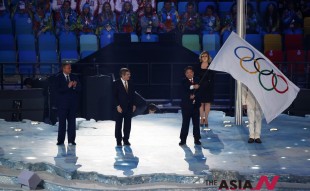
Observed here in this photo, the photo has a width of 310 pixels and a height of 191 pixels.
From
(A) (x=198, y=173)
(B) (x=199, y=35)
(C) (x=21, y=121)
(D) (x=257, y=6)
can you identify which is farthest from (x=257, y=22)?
(A) (x=198, y=173)

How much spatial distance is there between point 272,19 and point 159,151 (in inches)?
349

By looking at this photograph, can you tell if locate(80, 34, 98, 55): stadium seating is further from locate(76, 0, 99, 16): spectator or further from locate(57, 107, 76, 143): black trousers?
locate(57, 107, 76, 143): black trousers

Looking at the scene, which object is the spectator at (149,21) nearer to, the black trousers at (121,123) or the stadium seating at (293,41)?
the stadium seating at (293,41)

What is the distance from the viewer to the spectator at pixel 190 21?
52.0 feet

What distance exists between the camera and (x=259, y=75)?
29.3ft

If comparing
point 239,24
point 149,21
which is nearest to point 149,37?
point 149,21

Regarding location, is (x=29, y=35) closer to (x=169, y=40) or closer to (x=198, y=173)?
(x=169, y=40)

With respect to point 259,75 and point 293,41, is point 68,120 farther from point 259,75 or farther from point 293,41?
point 293,41

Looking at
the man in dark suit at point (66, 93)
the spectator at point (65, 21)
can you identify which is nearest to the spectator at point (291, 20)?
the spectator at point (65, 21)

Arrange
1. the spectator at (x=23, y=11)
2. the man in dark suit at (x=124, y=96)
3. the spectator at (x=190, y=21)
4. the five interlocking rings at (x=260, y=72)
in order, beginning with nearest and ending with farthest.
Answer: the man in dark suit at (x=124, y=96)
the five interlocking rings at (x=260, y=72)
the spectator at (x=190, y=21)
the spectator at (x=23, y=11)

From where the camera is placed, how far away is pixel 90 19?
52.3 ft

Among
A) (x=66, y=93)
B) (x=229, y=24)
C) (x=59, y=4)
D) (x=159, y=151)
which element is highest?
(x=59, y=4)

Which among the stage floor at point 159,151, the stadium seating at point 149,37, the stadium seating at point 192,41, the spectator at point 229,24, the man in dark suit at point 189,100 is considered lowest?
the stage floor at point 159,151

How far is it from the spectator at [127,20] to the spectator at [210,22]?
1.76 metres
